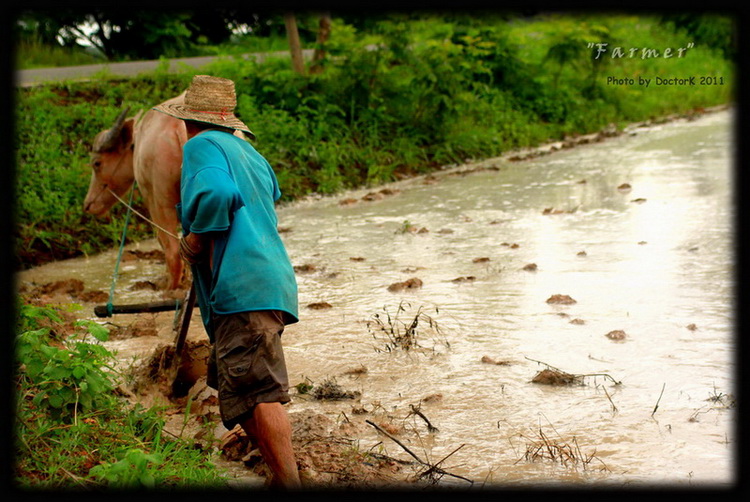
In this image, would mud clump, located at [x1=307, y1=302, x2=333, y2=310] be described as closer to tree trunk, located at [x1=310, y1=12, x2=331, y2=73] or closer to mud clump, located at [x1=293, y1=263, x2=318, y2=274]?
mud clump, located at [x1=293, y1=263, x2=318, y2=274]

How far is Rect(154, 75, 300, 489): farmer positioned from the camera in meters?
3.29

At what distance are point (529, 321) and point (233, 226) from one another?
2735 millimetres

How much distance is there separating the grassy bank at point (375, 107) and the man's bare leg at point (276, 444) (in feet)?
18.2

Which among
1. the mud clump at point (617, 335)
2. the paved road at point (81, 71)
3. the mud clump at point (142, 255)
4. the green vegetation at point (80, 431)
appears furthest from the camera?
the paved road at point (81, 71)

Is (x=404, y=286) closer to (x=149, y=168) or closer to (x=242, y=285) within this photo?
(x=149, y=168)

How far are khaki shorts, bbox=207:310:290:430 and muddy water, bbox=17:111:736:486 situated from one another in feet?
2.38

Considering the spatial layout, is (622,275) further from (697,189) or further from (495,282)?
(697,189)

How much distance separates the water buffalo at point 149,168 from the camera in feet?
19.9

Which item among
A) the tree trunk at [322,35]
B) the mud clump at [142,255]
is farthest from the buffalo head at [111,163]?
the tree trunk at [322,35]

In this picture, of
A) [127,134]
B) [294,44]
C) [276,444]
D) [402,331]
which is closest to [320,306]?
[402,331]

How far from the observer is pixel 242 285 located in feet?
10.9

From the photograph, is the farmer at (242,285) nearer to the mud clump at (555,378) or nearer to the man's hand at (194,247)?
the man's hand at (194,247)

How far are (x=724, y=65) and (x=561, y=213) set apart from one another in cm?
1590

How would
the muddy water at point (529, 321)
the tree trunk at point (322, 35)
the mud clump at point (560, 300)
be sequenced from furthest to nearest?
1. the tree trunk at point (322, 35)
2. the mud clump at point (560, 300)
3. the muddy water at point (529, 321)
